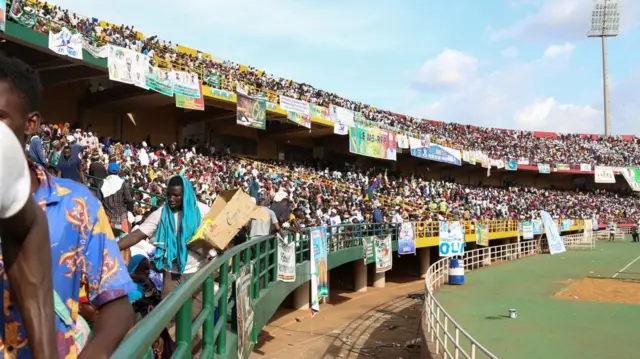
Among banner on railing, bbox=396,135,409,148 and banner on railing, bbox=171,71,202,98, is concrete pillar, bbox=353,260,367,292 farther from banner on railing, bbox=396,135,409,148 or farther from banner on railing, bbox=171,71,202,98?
banner on railing, bbox=396,135,409,148

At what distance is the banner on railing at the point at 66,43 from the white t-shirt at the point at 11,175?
1462 centimetres

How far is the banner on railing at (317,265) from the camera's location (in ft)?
35.9

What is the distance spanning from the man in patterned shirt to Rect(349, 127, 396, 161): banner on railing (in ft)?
87.4

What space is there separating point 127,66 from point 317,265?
8.68m

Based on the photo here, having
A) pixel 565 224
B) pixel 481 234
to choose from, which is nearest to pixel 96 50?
pixel 481 234

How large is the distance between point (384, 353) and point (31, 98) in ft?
44.4

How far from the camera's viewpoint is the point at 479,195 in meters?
41.9

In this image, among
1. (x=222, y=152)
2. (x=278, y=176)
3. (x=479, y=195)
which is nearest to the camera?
(x=278, y=176)

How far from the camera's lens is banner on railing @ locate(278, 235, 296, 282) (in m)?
9.30

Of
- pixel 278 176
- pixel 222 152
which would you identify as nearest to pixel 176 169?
pixel 278 176

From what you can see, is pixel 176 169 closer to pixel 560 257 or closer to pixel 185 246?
pixel 185 246

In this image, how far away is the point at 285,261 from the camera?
31.0 ft

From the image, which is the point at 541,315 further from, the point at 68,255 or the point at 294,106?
the point at 294,106

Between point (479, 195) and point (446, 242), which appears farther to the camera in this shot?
point (479, 195)
